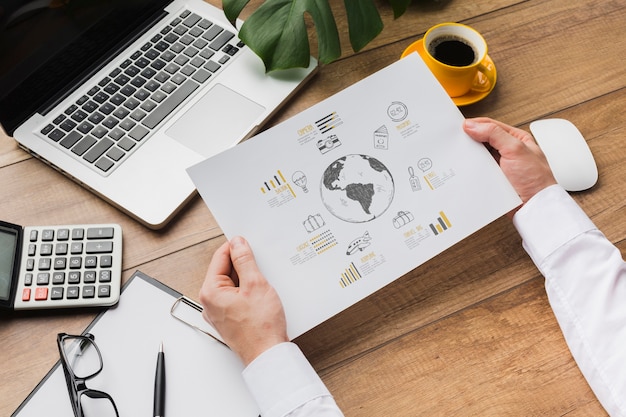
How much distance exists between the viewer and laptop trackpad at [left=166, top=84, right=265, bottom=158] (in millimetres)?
840

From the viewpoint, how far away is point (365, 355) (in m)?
0.73

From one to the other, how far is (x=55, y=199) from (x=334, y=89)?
0.42 metres

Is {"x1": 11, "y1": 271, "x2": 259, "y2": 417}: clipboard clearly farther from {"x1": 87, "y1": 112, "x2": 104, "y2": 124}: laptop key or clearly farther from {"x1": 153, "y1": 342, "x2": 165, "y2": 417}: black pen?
{"x1": 87, "y1": 112, "x2": 104, "y2": 124}: laptop key

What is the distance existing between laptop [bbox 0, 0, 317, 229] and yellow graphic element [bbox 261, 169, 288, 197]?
0.11 metres

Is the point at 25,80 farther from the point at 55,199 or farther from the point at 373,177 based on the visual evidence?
the point at 373,177

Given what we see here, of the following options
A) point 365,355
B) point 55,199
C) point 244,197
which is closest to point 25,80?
point 55,199

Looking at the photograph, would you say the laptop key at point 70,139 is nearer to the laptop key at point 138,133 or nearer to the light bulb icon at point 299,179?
the laptop key at point 138,133

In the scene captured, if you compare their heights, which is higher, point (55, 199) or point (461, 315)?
point (55, 199)

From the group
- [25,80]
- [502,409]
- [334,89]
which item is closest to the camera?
[502,409]

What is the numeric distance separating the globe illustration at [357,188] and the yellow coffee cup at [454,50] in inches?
7.7

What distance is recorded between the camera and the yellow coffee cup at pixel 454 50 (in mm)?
873

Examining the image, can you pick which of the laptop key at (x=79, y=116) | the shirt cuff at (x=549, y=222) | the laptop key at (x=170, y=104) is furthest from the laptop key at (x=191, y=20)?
the shirt cuff at (x=549, y=222)

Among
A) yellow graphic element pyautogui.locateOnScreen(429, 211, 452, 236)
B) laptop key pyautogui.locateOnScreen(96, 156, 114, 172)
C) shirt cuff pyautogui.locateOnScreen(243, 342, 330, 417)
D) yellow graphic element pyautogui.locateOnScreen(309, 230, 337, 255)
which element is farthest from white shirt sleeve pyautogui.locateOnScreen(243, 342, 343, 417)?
laptop key pyautogui.locateOnScreen(96, 156, 114, 172)

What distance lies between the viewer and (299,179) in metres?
0.75
